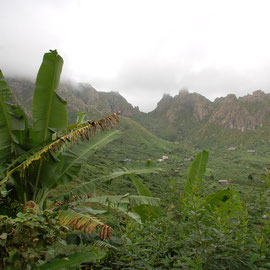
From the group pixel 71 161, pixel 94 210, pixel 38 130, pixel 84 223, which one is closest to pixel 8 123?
pixel 38 130

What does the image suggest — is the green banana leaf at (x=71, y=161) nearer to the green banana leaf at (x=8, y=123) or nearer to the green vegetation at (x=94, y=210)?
the green vegetation at (x=94, y=210)

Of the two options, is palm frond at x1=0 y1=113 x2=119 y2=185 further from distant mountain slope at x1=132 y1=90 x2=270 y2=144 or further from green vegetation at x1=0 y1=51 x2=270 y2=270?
distant mountain slope at x1=132 y1=90 x2=270 y2=144

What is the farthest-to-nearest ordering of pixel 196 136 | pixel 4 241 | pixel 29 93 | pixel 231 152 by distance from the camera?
pixel 196 136 → pixel 29 93 → pixel 231 152 → pixel 4 241

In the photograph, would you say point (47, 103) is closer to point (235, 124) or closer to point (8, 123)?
point (8, 123)

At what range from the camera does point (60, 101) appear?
3.89m

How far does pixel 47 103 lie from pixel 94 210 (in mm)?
2128

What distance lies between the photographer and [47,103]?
3.87 m

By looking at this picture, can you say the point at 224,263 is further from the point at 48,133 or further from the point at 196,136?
the point at 196,136

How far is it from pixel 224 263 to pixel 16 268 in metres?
1.72

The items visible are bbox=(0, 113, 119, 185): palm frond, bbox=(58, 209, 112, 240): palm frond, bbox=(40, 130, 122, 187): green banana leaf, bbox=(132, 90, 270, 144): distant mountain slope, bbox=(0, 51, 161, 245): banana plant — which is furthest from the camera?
bbox=(132, 90, 270, 144): distant mountain slope

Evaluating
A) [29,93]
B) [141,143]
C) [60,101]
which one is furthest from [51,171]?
[29,93]

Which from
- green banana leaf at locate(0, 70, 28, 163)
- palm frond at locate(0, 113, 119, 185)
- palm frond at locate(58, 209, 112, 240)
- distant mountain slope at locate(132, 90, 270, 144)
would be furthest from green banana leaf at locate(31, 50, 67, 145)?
distant mountain slope at locate(132, 90, 270, 144)

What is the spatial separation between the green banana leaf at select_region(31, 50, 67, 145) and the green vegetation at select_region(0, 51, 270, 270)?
0.02 meters

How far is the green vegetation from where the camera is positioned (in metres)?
1.70
